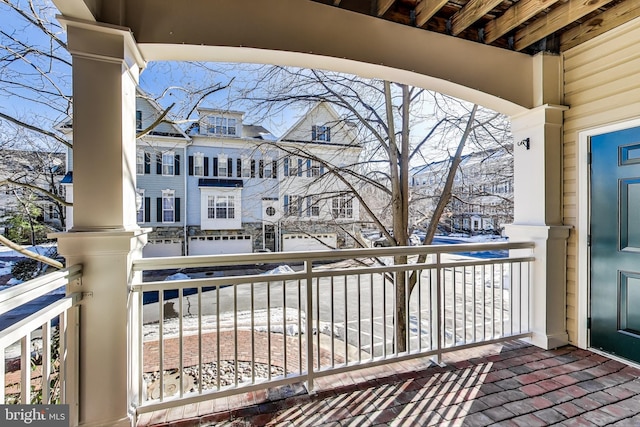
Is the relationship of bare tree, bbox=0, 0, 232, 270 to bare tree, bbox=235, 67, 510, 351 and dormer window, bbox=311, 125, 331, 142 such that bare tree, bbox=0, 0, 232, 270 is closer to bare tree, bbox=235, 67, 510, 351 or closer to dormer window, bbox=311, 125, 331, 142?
bare tree, bbox=235, 67, 510, 351

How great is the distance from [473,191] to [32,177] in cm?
641

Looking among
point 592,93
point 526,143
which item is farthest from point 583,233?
point 592,93

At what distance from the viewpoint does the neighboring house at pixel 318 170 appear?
5012 millimetres

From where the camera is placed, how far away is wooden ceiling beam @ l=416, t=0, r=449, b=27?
7.07 feet

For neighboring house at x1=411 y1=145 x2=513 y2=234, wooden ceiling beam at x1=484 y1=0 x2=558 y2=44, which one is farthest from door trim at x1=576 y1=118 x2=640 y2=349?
neighboring house at x1=411 y1=145 x2=513 y2=234

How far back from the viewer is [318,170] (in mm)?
5262

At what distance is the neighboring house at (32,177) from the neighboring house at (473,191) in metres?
4.97

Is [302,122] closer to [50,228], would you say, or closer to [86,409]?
[50,228]

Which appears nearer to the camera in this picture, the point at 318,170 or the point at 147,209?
the point at 318,170

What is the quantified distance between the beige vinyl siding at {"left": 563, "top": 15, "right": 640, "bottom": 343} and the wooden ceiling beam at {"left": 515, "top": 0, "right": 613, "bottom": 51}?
1.46ft

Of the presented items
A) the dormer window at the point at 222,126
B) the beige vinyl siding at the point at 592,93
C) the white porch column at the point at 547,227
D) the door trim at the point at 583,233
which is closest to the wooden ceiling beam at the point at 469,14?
the white porch column at the point at 547,227

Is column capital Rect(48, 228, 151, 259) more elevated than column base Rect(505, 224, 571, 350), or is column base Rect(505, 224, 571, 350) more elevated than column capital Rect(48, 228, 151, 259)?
column capital Rect(48, 228, 151, 259)

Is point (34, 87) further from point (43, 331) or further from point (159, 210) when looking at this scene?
point (159, 210)

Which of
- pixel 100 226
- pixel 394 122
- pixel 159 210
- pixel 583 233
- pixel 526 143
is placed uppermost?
pixel 394 122
